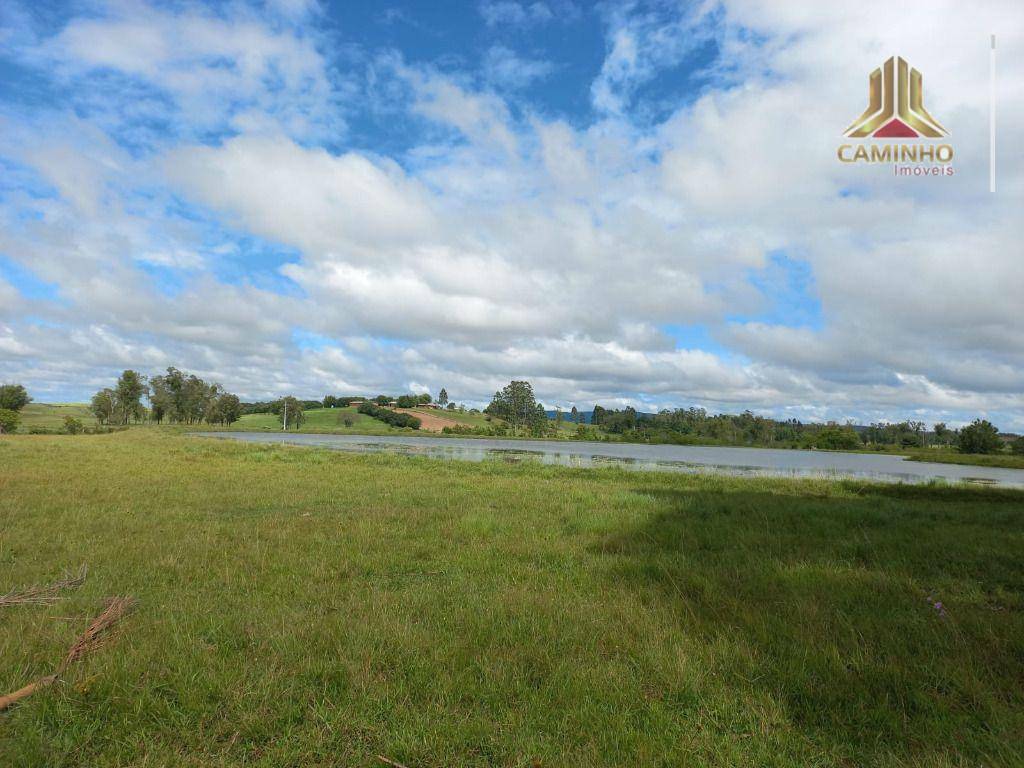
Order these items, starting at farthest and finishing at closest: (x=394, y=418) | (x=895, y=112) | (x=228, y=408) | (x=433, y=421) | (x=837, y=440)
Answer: (x=394, y=418), (x=433, y=421), (x=228, y=408), (x=837, y=440), (x=895, y=112)

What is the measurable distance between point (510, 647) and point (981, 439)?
12092cm

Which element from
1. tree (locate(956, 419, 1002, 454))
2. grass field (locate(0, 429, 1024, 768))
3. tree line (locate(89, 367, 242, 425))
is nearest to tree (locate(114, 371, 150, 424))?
tree line (locate(89, 367, 242, 425))

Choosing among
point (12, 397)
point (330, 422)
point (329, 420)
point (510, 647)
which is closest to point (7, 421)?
point (12, 397)

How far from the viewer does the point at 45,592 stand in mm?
6477

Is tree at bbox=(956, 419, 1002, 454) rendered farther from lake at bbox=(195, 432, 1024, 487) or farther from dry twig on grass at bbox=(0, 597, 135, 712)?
dry twig on grass at bbox=(0, 597, 135, 712)

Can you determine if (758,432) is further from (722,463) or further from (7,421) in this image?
(7,421)

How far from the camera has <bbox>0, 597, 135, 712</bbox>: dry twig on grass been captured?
403 centimetres

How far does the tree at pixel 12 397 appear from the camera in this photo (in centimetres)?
8912

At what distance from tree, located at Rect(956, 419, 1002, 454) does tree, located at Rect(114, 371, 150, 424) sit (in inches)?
5990

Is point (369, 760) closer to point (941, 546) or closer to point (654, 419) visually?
point (941, 546)

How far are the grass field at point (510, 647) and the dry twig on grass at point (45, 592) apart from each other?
213mm

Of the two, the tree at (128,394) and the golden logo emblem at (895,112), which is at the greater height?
the golden logo emblem at (895,112)

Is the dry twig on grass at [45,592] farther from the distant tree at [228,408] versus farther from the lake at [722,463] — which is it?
the distant tree at [228,408]

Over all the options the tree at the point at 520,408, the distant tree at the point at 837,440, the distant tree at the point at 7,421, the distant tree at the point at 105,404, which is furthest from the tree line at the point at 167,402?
the distant tree at the point at 837,440
